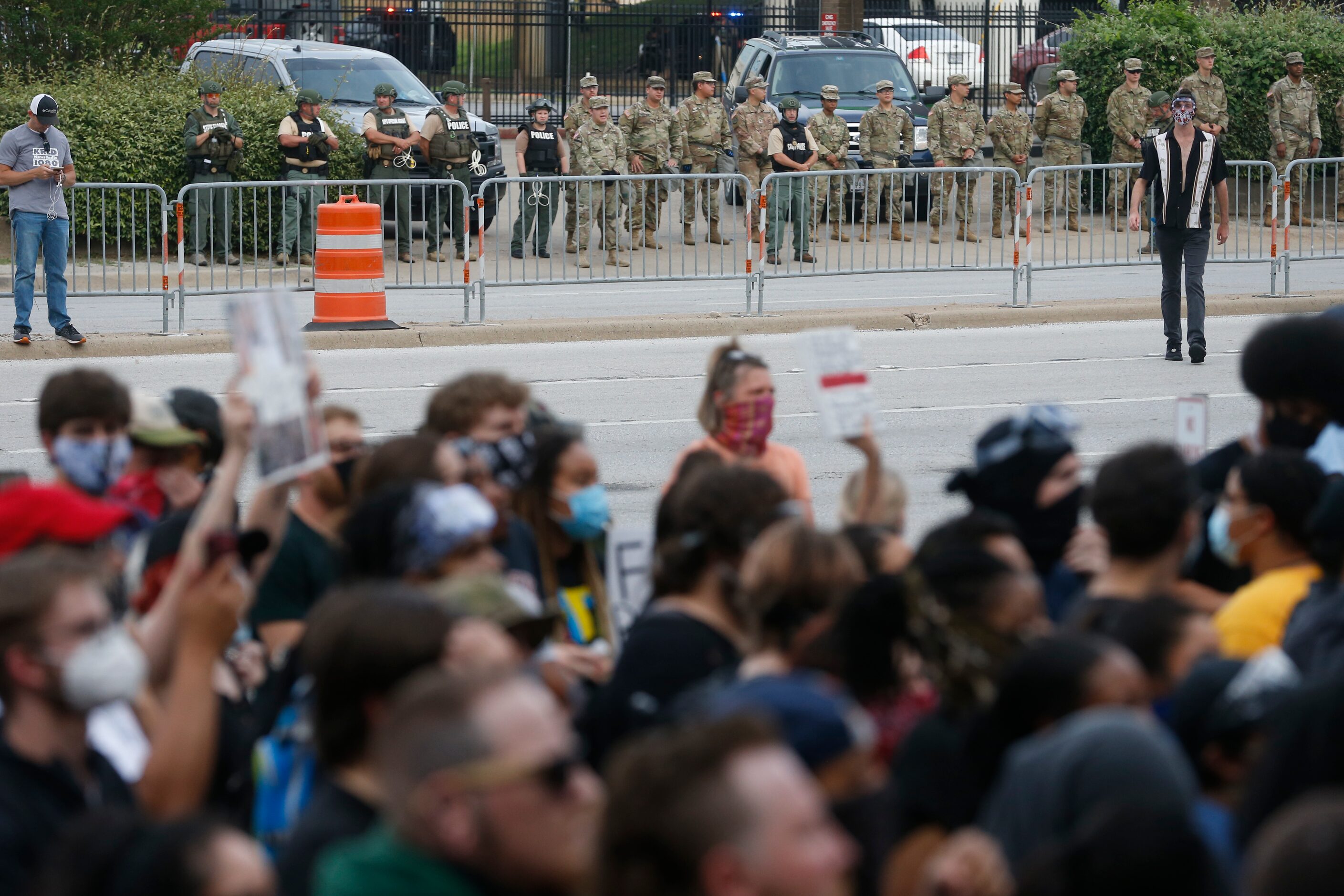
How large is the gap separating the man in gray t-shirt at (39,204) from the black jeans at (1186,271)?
860 cm

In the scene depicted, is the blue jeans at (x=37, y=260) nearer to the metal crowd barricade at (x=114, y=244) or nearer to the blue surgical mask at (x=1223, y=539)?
the metal crowd barricade at (x=114, y=244)

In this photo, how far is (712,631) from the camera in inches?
156

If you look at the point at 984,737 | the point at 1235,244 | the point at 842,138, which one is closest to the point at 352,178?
the point at 842,138

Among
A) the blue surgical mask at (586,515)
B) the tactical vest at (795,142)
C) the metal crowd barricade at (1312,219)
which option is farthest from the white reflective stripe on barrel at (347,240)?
the blue surgical mask at (586,515)

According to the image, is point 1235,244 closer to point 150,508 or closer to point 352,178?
point 352,178

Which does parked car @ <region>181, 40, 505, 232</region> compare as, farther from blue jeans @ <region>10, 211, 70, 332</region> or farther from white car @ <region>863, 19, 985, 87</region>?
white car @ <region>863, 19, 985, 87</region>

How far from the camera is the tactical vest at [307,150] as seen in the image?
20.7 m

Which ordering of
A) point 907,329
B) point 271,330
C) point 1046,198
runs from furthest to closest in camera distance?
point 1046,198
point 907,329
point 271,330

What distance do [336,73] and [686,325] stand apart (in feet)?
30.0

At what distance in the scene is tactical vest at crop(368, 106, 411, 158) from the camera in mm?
21141

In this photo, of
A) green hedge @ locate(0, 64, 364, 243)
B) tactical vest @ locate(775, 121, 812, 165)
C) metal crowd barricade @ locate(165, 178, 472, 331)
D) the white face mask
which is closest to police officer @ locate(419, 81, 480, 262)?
green hedge @ locate(0, 64, 364, 243)

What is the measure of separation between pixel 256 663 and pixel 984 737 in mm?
2000

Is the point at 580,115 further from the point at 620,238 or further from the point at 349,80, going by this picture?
the point at 620,238

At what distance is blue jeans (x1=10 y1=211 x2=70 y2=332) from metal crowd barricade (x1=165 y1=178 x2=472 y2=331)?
47.5 inches
